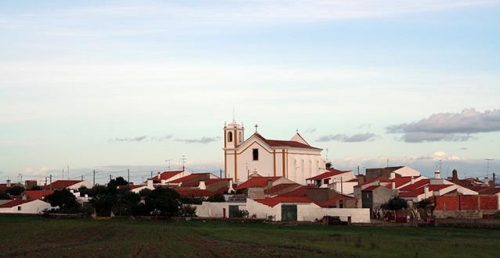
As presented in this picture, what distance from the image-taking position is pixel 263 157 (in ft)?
420

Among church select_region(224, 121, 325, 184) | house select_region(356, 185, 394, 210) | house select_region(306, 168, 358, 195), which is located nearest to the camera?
house select_region(356, 185, 394, 210)

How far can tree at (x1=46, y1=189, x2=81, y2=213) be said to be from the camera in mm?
96250

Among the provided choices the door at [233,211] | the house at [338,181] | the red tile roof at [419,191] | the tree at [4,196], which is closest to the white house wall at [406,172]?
the house at [338,181]

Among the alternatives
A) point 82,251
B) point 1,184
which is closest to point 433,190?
point 82,251

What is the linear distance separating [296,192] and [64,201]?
25.5 m

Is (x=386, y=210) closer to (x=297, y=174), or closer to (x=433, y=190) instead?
(x=433, y=190)

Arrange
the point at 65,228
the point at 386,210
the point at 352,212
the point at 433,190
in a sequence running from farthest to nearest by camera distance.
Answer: the point at 433,190 < the point at 386,210 < the point at 352,212 < the point at 65,228

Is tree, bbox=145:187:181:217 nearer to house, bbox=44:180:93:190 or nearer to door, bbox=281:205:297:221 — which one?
door, bbox=281:205:297:221

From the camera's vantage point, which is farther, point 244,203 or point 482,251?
point 244,203

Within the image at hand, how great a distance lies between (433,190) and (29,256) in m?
63.3

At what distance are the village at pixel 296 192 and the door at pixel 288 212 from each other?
3.7 inches

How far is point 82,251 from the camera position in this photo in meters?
39.3

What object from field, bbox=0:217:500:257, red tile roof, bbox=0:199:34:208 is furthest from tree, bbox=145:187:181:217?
field, bbox=0:217:500:257

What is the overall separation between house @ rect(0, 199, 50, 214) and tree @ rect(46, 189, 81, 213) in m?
3.79
